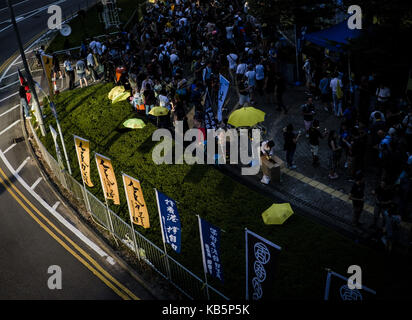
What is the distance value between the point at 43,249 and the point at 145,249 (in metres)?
3.78

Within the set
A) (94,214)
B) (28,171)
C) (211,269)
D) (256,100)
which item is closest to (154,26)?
(256,100)

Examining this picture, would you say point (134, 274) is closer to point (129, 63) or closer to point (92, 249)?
point (92, 249)

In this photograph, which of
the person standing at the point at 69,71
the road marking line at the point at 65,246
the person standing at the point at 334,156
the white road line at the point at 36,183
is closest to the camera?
the road marking line at the point at 65,246

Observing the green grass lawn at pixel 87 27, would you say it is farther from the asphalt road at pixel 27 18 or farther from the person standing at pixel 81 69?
the person standing at pixel 81 69

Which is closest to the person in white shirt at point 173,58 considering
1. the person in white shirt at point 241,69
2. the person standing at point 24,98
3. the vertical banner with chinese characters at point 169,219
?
the person in white shirt at point 241,69

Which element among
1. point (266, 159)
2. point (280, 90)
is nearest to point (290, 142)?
point (266, 159)

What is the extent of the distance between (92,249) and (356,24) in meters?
13.0

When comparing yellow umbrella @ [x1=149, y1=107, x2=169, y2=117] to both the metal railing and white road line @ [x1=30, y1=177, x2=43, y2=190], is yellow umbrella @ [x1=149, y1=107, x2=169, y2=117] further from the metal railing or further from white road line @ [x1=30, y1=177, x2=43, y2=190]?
white road line @ [x1=30, y1=177, x2=43, y2=190]

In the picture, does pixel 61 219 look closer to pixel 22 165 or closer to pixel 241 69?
pixel 22 165

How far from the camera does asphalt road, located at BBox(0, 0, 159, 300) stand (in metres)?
13.2

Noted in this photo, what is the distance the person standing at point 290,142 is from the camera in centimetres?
1539

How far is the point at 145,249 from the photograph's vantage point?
13.6 m

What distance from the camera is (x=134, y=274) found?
1356 cm

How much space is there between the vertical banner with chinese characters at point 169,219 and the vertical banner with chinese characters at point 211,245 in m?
1.10
